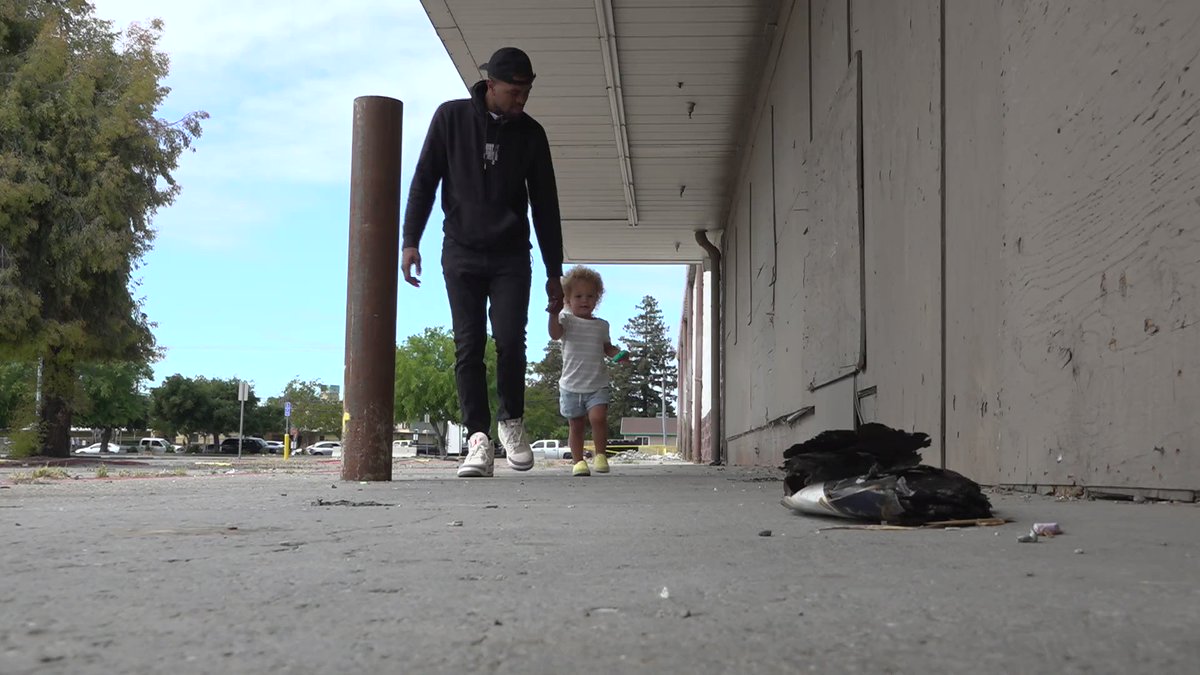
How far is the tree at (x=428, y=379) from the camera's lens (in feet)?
201

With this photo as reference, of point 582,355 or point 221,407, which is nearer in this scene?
point 582,355

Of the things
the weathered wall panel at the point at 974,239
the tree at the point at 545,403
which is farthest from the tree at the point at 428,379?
the weathered wall panel at the point at 974,239

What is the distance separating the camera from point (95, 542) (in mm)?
2570

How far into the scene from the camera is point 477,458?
632cm

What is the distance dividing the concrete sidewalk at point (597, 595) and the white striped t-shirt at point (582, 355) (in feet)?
17.3

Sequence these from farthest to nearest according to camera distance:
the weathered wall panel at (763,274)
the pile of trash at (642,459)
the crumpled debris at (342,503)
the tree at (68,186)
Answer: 1. the pile of trash at (642,459)
2. the tree at (68,186)
3. the weathered wall panel at (763,274)
4. the crumpled debris at (342,503)

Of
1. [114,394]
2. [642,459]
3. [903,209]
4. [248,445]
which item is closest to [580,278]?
[903,209]

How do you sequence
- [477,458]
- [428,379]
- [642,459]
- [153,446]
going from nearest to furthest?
1. [477,458]
2. [642,459]
3. [428,379]
4. [153,446]

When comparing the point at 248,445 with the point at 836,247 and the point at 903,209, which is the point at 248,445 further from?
the point at 903,209

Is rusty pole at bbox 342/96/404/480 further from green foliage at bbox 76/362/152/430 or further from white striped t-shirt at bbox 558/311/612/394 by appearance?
green foliage at bbox 76/362/152/430

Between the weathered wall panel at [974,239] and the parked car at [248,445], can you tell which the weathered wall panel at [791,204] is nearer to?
the weathered wall panel at [974,239]

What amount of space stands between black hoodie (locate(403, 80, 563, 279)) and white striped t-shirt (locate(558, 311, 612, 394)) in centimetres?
195

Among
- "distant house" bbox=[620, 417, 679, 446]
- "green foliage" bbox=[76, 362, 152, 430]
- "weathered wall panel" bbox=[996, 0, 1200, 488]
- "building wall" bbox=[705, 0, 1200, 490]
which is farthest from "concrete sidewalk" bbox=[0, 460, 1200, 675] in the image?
"distant house" bbox=[620, 417, 679, 446]

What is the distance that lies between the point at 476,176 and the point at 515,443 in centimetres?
147
